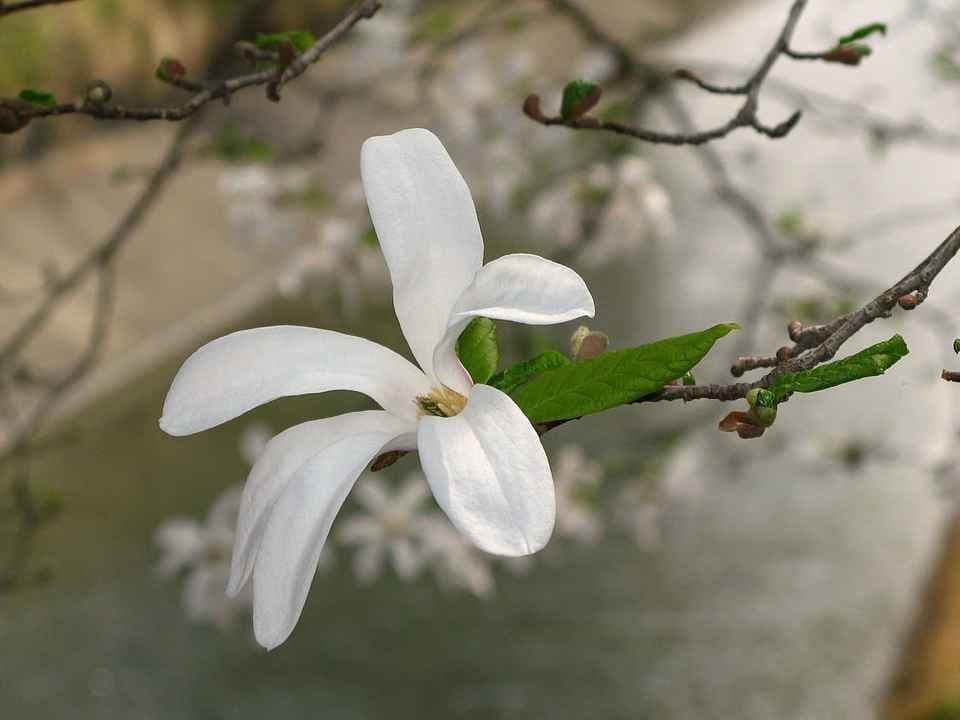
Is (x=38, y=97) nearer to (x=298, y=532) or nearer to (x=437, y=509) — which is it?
(x=298, y=532)

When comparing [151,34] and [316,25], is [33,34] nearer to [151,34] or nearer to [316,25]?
[151,34]

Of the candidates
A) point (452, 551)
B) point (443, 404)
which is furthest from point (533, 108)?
point (452, 551)

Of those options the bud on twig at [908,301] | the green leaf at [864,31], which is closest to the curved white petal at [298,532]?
the bud on twig at [908,301]

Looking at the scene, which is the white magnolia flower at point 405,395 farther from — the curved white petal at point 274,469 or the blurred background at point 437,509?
the blurred background at point 437,509

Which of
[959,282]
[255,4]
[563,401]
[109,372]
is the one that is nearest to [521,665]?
[109,372]

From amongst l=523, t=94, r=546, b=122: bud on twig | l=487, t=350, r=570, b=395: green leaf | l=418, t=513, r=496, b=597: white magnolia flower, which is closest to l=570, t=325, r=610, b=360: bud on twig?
l=487, t=350, r=570, b=395: green leaf

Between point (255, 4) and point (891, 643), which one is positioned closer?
point (255, 4)
